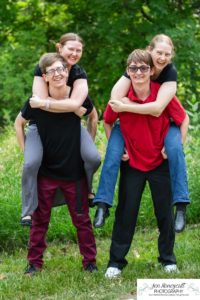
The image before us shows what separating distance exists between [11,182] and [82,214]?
2.25 metres

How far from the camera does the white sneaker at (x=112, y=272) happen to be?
5230 mm

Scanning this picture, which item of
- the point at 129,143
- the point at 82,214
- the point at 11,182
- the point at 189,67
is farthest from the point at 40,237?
the point at 189,67

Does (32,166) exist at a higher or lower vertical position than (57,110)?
lower

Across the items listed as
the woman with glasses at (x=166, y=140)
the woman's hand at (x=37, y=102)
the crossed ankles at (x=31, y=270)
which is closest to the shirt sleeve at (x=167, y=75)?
the woman with glasses at (x=166, y=140)

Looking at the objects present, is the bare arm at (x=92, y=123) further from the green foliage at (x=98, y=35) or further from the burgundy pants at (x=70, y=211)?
the green foliage at (x=98, y=35)

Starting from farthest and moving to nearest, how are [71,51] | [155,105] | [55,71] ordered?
[71,51], [55,71], [155,105]

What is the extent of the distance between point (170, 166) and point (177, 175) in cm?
9

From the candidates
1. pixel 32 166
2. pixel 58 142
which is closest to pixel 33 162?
pixel 32 166

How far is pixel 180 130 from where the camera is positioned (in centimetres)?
512

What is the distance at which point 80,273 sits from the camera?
5.35 metres

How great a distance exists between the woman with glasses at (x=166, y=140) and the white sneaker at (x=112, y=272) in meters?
0.42

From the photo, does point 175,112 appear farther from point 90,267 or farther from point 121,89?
point 90,267

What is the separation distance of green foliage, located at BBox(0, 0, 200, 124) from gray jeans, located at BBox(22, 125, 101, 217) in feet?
18.7

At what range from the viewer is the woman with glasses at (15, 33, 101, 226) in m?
5.04
